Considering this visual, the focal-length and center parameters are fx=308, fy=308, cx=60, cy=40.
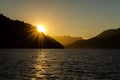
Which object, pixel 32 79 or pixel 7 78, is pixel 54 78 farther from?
pixel 7 78

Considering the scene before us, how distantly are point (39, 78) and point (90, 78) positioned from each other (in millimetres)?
10920

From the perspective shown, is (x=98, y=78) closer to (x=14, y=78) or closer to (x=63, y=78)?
(x=63, y=78)

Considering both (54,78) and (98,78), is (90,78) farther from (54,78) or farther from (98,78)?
(54,78)

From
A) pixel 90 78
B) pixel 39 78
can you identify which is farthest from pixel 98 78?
pixel 39 78

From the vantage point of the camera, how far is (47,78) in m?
66.4

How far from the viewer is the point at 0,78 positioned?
63.2 meters

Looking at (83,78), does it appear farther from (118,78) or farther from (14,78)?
(14,78)

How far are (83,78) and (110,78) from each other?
5787 mm

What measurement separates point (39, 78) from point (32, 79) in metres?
2.30

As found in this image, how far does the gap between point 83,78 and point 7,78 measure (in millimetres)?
15944

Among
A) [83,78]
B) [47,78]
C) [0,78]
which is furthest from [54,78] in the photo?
[0,78]

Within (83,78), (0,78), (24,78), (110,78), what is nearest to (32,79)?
(24,78)

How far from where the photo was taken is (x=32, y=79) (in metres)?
64.3

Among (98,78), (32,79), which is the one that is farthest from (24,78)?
(98,78)
